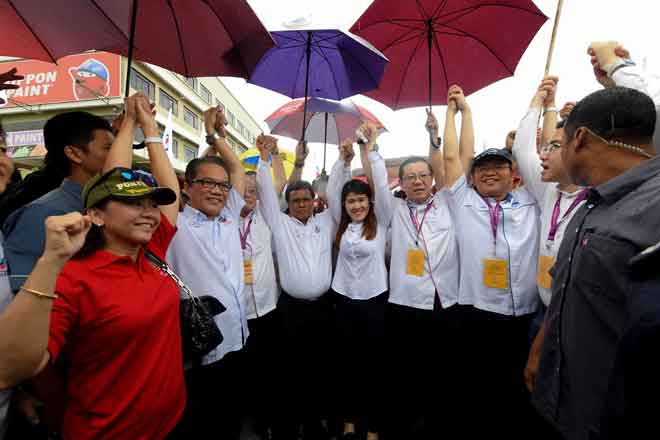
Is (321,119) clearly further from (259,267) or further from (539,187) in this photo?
(539,187)

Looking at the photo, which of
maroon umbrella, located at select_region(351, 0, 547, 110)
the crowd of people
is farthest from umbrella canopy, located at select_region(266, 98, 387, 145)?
the crowd of people

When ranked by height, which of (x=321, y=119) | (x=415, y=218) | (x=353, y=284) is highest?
(x=321, y=119)

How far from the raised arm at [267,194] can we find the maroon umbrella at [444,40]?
151cm

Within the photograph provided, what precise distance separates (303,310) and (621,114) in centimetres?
247

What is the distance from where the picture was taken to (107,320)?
1228 millimetres

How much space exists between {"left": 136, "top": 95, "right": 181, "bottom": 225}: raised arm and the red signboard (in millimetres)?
19347

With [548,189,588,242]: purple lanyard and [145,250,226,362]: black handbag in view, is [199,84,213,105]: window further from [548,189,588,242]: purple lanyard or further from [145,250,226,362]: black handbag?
[548,189,588,242]: purple lanyard

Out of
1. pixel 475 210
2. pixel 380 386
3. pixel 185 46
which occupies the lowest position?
pixel 380 386

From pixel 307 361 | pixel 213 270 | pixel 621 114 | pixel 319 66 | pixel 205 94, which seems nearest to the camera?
pixel 621 114

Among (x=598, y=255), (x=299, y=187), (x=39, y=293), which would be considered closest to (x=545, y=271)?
(x=598, y=255)

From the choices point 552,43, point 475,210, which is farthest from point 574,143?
point 552,43

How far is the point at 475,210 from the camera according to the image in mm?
2562

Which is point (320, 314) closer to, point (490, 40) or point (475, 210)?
point (475, 210)

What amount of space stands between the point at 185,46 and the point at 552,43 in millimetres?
2843
